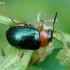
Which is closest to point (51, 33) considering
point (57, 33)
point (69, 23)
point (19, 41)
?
point (57, 33)

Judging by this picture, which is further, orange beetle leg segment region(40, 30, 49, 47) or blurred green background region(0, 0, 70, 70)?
blurred green background region(0, 0, 70, 70)

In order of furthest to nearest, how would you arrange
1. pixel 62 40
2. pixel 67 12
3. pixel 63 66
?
pixel 67 12, pixel 63 66, pixel 62 40

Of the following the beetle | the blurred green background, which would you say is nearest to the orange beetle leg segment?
the beetle

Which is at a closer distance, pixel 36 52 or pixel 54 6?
pixel 36 52

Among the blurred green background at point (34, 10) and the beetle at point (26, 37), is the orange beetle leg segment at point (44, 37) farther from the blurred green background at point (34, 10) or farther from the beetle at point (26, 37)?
the blurred green background at point (34, 10)

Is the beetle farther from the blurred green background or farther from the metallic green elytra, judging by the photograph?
the blurred green background

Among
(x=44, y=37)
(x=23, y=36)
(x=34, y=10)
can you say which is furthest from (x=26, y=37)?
(x=34, y=10)

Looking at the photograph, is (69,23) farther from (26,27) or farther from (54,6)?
(26,27)

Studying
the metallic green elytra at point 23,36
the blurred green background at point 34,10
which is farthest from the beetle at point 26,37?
the blurred green background at point 34,10
